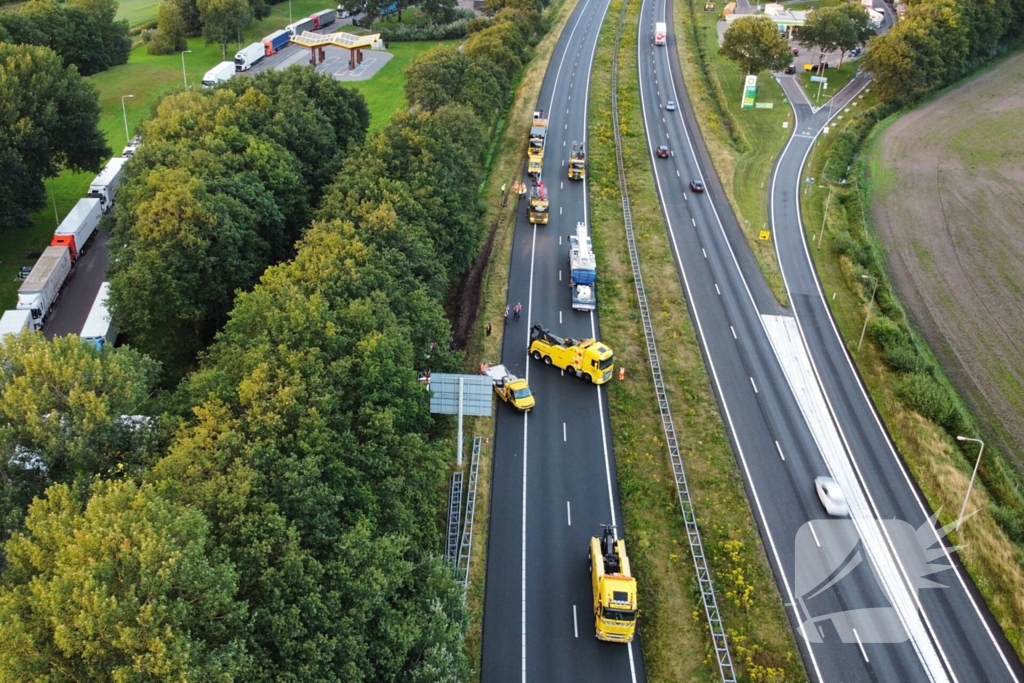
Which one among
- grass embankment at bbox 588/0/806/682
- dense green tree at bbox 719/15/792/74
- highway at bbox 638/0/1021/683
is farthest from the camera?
dense green tree at bbox 719/15/792/74

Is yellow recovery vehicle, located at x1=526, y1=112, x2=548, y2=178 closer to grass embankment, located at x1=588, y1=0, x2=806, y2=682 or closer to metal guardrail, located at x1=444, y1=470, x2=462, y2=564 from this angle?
grass embankment, located at x1=588, y1=0, x2=806, y2=682

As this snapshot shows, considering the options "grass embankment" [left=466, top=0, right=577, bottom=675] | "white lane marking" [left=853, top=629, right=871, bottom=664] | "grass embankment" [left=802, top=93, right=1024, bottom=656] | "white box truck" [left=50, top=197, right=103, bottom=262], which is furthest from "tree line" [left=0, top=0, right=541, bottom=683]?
"grass embankment" [left=802, top=93, right=1024, bottom=656]

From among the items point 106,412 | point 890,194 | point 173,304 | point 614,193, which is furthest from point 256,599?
point 890,194

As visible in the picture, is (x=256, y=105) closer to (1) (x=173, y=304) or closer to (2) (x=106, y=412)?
(1) (x=173, y=304)

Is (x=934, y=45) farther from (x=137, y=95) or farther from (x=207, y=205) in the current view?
(x=137, y=95)

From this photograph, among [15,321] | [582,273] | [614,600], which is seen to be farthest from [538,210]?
[614,600]

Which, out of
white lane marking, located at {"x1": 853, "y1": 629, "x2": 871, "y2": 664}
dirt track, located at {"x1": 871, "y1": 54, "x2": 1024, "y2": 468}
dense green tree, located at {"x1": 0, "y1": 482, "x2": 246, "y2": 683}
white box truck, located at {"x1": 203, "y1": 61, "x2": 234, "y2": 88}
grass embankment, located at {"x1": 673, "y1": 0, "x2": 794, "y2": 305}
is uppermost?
dense green tree, located at {"x1": 0, "y1": 482, "x2": 246, "y2": 683}

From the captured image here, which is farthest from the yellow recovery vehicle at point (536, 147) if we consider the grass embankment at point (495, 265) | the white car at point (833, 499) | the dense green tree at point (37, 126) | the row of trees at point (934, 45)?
the white car at point (833, 499)
